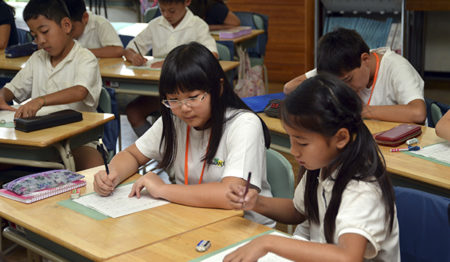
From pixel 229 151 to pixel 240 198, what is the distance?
36 cm

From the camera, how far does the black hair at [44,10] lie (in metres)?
3.02

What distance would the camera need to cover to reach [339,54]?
2602 mm

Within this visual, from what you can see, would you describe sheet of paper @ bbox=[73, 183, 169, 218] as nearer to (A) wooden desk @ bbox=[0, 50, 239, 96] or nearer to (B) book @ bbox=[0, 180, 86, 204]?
(B) book @ bbox=[0, 180, 86, 204]

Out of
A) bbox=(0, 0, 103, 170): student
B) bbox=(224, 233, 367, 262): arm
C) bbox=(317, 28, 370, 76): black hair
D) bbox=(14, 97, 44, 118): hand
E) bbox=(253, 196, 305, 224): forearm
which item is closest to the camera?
bbox=(224, 233, 367, 262): arm

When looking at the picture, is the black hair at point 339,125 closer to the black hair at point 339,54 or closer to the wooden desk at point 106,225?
the wooden desk at point 106,225

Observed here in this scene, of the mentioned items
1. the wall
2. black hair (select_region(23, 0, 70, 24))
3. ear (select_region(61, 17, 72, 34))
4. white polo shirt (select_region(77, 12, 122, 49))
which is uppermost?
black hair (select_region(23, 0, 70, 24))

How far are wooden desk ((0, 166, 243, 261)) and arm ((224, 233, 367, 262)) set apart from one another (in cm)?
31

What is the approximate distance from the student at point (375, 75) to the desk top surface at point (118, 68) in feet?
3.89

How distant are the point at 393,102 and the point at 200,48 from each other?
1367 mm

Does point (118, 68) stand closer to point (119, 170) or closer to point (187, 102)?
point (119, 170)

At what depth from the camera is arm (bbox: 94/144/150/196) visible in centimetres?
189

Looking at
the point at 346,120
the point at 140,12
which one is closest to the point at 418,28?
the point at 140,12

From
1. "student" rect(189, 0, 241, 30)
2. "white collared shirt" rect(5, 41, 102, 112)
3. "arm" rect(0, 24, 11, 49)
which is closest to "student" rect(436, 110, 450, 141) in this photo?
"white collared shirt" rect(5, 41, 102, 112)

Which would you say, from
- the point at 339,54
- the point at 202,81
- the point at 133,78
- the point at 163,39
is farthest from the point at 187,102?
the point at 163,39
